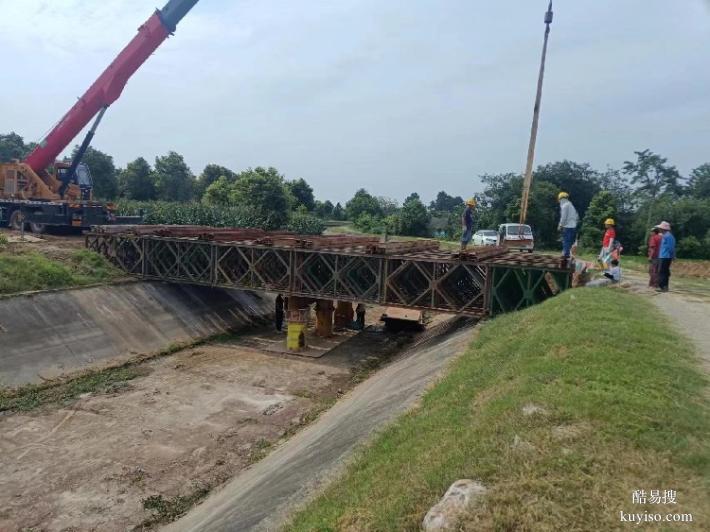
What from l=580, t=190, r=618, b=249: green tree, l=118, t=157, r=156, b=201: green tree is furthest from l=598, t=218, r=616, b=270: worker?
l=118, t=157, r=156, b=201: green tree

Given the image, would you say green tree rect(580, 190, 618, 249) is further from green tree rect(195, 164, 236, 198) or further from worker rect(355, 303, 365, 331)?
green tree rect(195, 164, 236, 198)

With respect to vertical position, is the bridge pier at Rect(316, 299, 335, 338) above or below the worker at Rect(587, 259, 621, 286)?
below

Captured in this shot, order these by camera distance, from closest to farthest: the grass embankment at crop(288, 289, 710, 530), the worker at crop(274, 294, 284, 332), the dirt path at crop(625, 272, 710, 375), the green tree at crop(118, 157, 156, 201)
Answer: the grass embankment at crop(288, 289, 710, 530) < the dirt path at crop(625, 272, 710, 375) < the worker at crop(274, 294, 284, 332) < the green tree at crop(118, 157, 156, 201)

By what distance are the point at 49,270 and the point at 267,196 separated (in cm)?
2797

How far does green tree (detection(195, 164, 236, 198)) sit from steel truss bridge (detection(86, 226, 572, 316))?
1921 inches

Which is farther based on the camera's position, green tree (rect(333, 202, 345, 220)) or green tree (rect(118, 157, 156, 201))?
green tree (rect(333, 202, 345, 220))

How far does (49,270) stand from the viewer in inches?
779

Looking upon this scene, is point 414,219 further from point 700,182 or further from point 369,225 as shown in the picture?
point 700,182

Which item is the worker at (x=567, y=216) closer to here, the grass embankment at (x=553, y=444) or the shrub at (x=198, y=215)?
the grass embankment at (x=553, y=444)

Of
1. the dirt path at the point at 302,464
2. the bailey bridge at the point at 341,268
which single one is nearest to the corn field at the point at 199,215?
the bailey bridge at the point at 341,268

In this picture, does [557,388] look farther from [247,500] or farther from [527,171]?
[527,171]

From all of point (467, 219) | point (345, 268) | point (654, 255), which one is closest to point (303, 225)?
point (345, 268)

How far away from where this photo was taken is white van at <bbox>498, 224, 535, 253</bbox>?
27141mm

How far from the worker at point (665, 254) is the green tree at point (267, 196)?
36936mm
